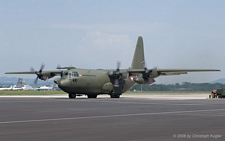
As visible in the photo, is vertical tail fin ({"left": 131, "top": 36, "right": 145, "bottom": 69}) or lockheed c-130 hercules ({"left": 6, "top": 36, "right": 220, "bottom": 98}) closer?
lockheed c-130 hercules ({"left": 6, "top": 36, "right": 220, "bottom": 98})

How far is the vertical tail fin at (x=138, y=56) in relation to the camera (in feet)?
224

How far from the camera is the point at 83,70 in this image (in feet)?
194

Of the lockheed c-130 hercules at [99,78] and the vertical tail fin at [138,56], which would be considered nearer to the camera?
the lockheed c-130 hercules at [99,78]

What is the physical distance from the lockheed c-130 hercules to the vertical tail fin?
3.68 meters

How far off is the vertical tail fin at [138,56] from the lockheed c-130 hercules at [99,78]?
3681 mm

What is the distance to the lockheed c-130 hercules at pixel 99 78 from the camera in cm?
5716

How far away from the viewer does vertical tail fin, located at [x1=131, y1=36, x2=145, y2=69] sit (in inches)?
2687

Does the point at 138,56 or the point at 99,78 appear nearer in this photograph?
the point at 99,78

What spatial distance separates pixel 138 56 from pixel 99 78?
1029 cm

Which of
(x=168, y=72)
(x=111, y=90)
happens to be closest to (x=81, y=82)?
(x=111, y=90)

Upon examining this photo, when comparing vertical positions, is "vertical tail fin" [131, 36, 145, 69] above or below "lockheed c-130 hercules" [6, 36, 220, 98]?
above

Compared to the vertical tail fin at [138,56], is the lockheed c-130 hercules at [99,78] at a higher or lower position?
lower

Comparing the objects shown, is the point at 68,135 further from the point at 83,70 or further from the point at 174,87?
the point at 174,87

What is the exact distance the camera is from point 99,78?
60.9 metres
